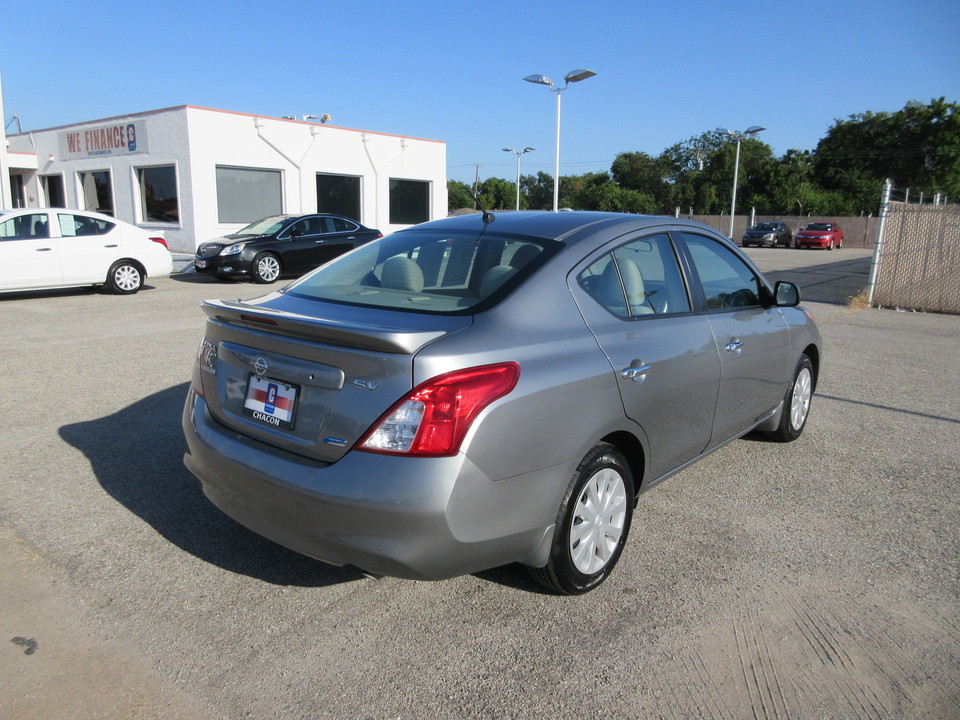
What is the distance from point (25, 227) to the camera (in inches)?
477

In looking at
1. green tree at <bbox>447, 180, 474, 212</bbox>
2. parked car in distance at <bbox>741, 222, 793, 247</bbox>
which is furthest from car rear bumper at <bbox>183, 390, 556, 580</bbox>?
green tree at <bbox>447, 180, 474, 212</bbox>

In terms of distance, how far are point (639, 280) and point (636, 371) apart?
0.59 m

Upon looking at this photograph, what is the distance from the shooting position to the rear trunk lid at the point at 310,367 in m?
2.55

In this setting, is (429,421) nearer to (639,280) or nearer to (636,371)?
(636,371)

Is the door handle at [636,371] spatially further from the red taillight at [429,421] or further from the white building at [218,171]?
the white building at [218,171]

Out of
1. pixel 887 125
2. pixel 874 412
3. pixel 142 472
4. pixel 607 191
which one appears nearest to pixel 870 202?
pixel 887 125

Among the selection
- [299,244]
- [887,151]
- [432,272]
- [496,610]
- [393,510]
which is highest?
[887,151]

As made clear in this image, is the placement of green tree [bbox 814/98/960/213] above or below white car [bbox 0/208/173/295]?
above

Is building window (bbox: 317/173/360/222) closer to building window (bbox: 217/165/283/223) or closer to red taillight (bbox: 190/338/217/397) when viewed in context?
building window (bbox: 217/165/283/223)

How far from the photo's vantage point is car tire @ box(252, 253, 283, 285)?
15.5 m

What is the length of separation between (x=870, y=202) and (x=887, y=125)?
13.0 m

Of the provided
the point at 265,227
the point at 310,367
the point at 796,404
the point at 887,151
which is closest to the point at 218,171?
the point at 265,227

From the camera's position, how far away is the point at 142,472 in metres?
4.41

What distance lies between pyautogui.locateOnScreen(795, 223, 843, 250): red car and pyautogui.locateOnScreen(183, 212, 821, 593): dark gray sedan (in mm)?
41139
